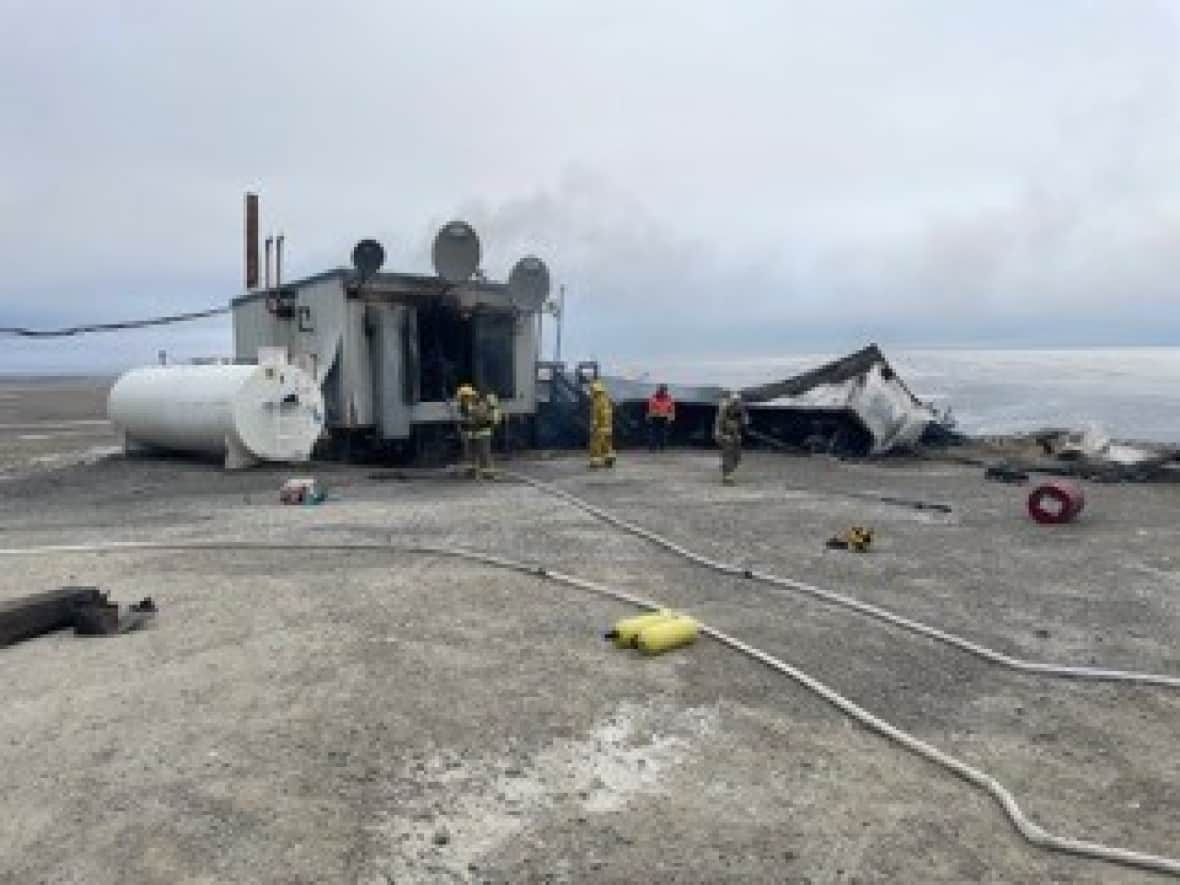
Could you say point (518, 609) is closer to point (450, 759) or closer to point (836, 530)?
point (450, 759)

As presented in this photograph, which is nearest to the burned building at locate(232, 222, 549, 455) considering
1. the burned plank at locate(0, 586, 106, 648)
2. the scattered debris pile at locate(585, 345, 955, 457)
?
the scattered debris pile at locate(585, 345, 955, 457)

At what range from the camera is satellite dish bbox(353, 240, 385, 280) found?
65.1 feet

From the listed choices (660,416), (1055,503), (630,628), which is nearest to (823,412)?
(660,416)

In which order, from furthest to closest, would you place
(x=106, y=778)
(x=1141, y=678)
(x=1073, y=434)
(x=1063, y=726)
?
1. (x=1073, y=434)
2. (x=1141, y=678)
3. (x=1063, y=726)
4. (x=106, y=778)

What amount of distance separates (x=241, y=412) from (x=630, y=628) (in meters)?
12.5

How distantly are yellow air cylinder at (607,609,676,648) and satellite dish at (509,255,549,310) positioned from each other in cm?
1496

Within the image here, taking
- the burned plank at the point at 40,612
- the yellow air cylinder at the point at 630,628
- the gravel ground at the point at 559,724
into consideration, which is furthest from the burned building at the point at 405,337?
the yellow air cylinder at the point at 630,628

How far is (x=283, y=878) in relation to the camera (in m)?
4.82

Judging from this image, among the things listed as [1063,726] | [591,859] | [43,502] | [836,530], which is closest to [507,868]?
[591,859]

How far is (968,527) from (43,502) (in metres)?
13.3

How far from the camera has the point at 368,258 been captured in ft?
65.4

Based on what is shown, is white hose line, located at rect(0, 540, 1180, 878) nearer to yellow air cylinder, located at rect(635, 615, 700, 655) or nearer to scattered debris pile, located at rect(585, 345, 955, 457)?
yellow air cylinder, located at rect(635, 615, 700, 655)

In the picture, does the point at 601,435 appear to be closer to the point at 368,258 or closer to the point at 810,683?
the point at 368,258

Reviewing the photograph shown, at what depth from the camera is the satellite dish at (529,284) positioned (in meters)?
22.4
